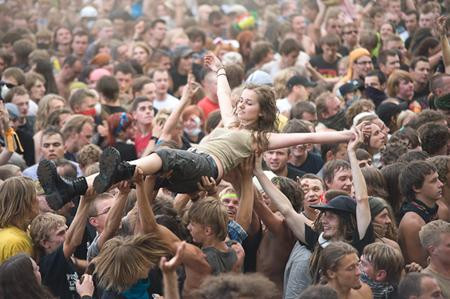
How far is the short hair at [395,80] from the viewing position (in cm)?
1295

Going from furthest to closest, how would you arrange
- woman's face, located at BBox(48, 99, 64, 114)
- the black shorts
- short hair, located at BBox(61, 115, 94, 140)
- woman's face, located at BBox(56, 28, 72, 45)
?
woman's face, located at BBox(56, 28, 72, 45) < woman's face, located at BBox(48, 99, 64, 114) < short hair, located at BBox(61, 115, 94, 140) < the black shorts

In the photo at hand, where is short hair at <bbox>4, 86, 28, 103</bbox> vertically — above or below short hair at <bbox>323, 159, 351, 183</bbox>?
below

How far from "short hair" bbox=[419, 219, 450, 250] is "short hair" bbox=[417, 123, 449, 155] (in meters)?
2.30

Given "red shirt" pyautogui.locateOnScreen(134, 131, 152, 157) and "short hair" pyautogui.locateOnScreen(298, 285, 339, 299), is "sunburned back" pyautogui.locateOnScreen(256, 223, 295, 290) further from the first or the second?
"red shirt" pyautogui.locateOnScreen(134, 131, 152, 157)

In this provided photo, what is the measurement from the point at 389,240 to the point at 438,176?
4.12ft

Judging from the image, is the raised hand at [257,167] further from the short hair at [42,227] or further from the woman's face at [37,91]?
the woman's face at [37,91]

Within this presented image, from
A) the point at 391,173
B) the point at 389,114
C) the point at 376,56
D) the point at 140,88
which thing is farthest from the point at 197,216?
the point at 376,56

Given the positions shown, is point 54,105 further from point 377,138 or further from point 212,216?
point 212,216

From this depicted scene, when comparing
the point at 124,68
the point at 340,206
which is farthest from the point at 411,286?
the point at 124,68

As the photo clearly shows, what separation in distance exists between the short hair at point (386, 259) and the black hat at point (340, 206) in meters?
0.33

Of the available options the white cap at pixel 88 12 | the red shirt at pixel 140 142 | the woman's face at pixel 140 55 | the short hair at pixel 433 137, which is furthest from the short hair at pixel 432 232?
the white cap at pixel 88 12

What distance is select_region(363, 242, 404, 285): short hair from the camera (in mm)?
7109

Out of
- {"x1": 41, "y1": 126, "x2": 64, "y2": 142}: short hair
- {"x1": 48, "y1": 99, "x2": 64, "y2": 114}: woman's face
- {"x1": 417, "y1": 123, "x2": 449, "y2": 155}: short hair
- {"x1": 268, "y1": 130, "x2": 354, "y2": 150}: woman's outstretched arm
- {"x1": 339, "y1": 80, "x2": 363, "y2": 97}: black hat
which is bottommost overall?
{"x1": 339, "y1": 80, "x2": 363, "y2": 97}: black hat

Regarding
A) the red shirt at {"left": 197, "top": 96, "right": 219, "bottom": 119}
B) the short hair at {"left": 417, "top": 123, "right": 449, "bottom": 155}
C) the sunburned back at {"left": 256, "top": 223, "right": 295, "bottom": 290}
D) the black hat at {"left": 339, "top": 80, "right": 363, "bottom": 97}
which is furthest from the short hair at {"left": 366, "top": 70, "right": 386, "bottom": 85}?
the sunburned back at {"left": 256, "top": 223, "right": 295, "bottom": 290}
